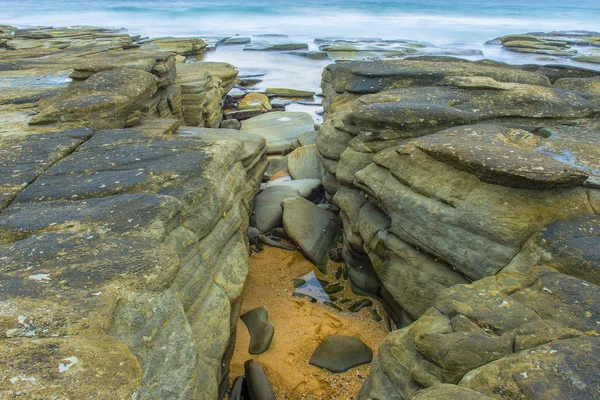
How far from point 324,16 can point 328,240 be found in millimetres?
41231

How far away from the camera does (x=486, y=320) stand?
282cm

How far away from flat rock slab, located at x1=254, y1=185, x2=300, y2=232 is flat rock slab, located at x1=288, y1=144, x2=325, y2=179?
2.87ft

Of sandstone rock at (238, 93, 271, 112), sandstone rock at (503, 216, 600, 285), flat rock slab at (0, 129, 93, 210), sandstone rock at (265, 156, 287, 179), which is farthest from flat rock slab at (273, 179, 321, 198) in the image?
sandstone rock at (238, 93, 271, 112)

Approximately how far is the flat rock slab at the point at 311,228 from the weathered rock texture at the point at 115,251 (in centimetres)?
79

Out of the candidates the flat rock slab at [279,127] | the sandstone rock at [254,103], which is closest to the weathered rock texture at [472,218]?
the flat rock slab at [279,127]

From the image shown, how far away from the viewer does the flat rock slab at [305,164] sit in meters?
7.71

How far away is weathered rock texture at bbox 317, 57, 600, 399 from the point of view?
2.67 meters

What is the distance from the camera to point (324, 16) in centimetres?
4334

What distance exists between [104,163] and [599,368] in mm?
3854

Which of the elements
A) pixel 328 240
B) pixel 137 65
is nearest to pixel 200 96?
pixel 137 65

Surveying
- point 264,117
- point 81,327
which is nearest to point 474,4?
point 264,117

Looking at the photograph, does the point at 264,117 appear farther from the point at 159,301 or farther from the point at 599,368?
the point at 599,368

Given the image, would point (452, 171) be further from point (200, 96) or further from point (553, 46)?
point (553, 46)

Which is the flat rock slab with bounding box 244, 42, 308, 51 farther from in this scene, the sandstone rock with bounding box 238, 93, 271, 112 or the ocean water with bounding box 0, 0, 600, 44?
the sandstone rock with bounding box 238, 93, 271, 112
